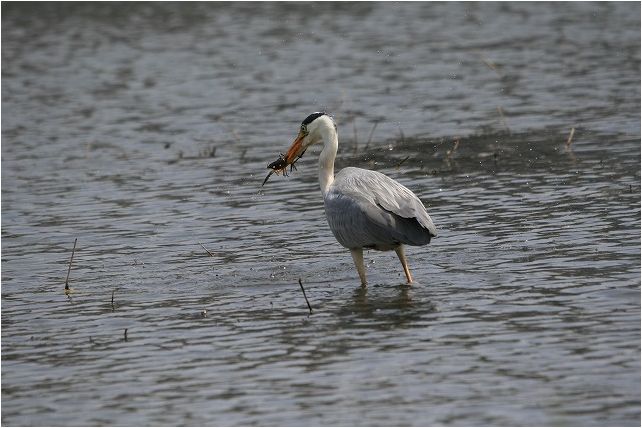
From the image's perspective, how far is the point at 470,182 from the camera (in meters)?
15.5

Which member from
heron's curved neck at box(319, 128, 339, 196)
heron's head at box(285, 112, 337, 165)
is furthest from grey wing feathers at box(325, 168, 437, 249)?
heron's head at box(285, 112, 337, 165)

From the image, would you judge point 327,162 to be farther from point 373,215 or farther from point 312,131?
point 373,215

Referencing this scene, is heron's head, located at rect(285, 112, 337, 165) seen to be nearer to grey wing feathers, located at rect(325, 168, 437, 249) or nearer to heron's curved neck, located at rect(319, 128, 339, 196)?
heron's curved neck, located at rect(319, 128, 339, 196)

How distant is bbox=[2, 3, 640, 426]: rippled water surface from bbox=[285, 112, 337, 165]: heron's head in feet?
3.22

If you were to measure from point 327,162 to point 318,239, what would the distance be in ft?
4.89

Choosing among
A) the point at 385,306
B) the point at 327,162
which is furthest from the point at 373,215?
the point at 327,162

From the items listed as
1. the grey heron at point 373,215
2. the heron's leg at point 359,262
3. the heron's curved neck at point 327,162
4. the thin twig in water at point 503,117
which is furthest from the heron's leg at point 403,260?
the thin twig in water at point 503,117

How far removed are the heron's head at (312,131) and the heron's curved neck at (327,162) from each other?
79mm

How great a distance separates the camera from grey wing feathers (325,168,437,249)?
10945mm

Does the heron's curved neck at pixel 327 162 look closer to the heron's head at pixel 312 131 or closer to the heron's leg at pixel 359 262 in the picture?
the heron's head at pixel 312 131

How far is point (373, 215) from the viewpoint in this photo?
1103 centimetres

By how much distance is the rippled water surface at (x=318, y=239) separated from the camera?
27.8 ft

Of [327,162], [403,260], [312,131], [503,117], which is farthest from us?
[503,117]

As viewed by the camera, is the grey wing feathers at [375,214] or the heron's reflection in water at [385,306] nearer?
the heron's reflection in water at [385,306]
